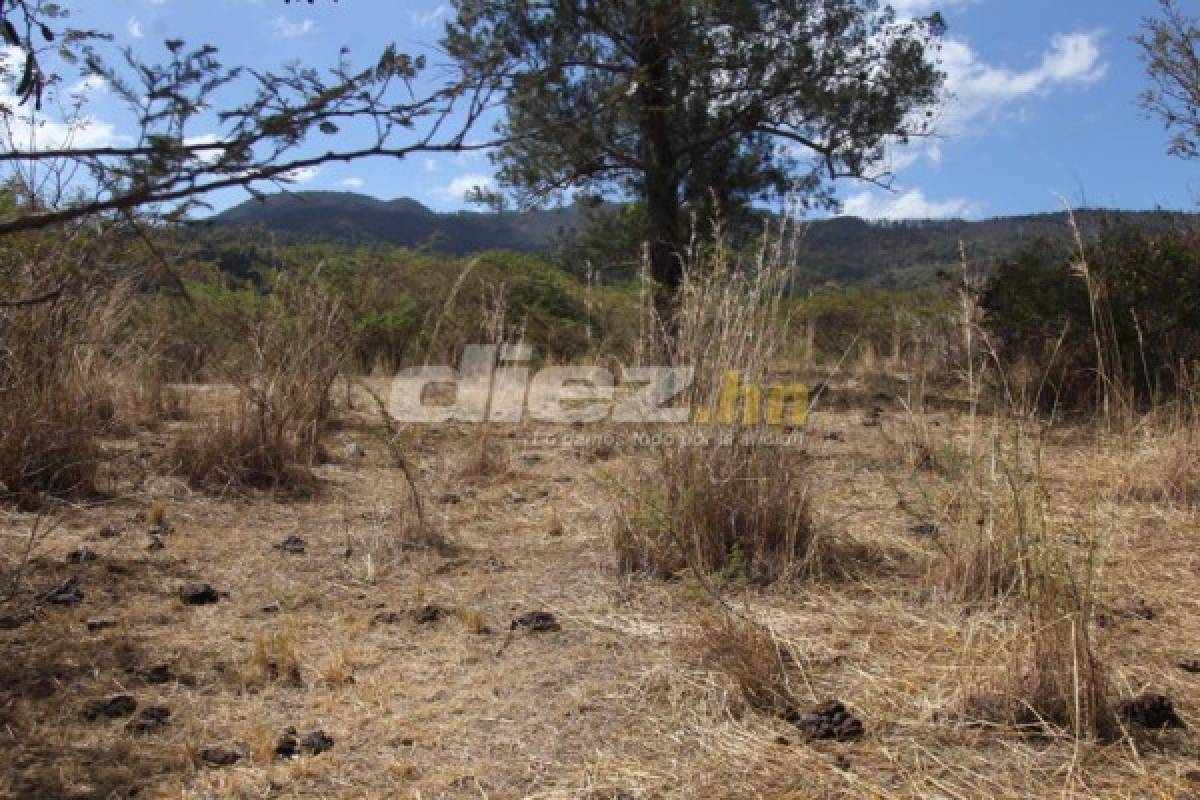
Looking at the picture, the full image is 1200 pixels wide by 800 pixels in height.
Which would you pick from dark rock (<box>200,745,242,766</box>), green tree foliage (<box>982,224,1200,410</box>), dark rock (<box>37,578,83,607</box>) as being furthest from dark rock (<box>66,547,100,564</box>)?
green tree foliage (<box>982,224,1200,410</box>)

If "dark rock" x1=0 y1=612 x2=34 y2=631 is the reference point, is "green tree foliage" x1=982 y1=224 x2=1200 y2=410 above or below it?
above

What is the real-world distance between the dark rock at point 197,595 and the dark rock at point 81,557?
45 cm

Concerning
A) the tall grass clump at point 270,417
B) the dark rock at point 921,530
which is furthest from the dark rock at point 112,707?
the dark rock at point 921,530

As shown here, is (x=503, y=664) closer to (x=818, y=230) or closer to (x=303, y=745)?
(x=303, y=745)

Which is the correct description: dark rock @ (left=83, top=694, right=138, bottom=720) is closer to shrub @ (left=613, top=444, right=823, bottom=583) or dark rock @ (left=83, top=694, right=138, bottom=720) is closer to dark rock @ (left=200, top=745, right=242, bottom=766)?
dark rock @ (left=200, top=745, right=242, bottom=766)

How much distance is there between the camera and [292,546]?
3.70 m

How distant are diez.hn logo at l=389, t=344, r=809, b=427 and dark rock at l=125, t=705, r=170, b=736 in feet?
5.99

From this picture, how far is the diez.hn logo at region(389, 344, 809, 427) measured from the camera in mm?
3482

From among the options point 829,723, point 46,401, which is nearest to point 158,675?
point 829,723

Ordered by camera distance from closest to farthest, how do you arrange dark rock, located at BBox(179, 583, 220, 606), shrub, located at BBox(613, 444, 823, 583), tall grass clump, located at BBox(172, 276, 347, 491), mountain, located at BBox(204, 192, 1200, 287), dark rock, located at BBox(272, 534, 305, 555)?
dark rock, located at BBox(179, 583, 220, 606) < shrub, located at BBox(613, 444, 823, 583) < dark rock, located at BBox(272, 534, 305, 555) < tall grass clump, located at BBox(172, 276, 347, 491) < mountain, located at BBox(204, 192, 1200, 287)

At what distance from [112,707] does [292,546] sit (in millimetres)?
1390

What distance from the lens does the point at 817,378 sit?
9.31m

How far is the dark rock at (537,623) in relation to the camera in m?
2.90

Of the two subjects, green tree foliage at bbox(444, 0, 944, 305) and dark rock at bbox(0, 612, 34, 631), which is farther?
green tree foliage at bbox(444, 0, 944, 305)
